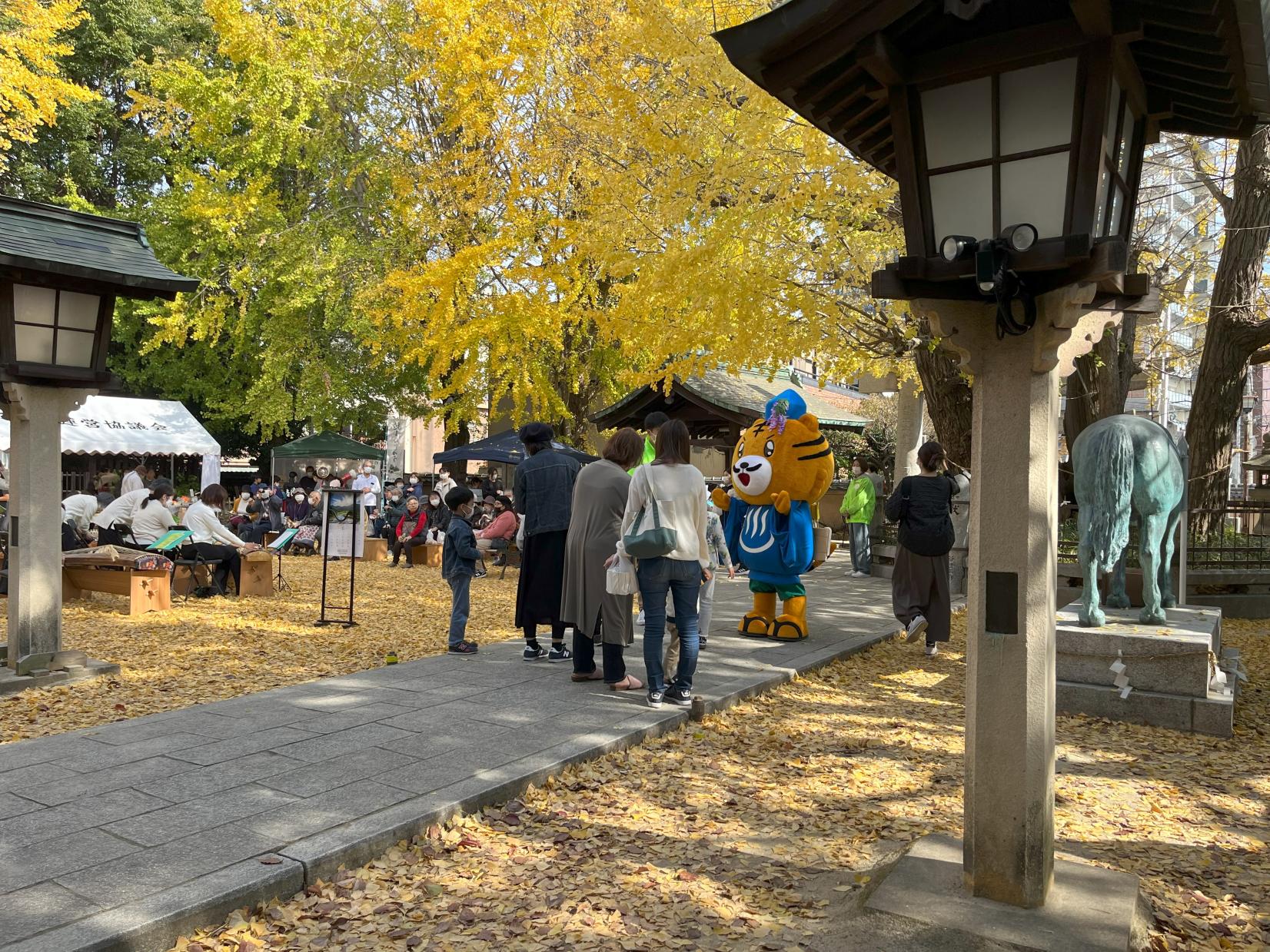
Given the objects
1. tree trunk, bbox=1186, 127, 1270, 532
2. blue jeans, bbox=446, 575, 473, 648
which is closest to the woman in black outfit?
blue jeans, bbox=446, 575, 473, 648

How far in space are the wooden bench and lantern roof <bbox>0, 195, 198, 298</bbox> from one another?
150 inches

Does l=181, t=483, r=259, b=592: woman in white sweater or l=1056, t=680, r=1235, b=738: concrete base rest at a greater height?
l=181, t=483, r=259, b=592: woman in white sweater

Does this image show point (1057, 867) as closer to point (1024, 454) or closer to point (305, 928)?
point (1024, 454)

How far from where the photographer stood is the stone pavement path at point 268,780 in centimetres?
346

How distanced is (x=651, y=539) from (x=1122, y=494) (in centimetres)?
348

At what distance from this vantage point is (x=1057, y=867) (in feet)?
12.2

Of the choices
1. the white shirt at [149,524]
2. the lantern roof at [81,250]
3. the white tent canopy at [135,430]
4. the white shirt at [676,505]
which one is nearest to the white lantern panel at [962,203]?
the white shirt at [676,505]

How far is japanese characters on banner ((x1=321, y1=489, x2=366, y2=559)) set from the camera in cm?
1022

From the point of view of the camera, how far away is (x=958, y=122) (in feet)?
11.2

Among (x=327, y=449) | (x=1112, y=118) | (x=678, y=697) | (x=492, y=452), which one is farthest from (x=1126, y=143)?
(x=327, y=449)

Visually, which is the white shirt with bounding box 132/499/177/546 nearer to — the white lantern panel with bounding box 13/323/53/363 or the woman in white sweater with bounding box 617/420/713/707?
the white lantern panel with bounding box 13/323/53/363

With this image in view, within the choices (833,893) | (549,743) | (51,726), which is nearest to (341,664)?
(51,726)

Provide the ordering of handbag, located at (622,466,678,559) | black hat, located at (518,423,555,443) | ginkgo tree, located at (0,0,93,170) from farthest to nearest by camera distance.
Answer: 1. ginkgo tree, located at (0,0,93,170)
2. black hat, located at (518,423,555,443)
3. handbag, located at (622,466,678,559)

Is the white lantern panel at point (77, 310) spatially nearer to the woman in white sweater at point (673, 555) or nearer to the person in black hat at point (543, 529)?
the person in black hat at point (543, 529)
